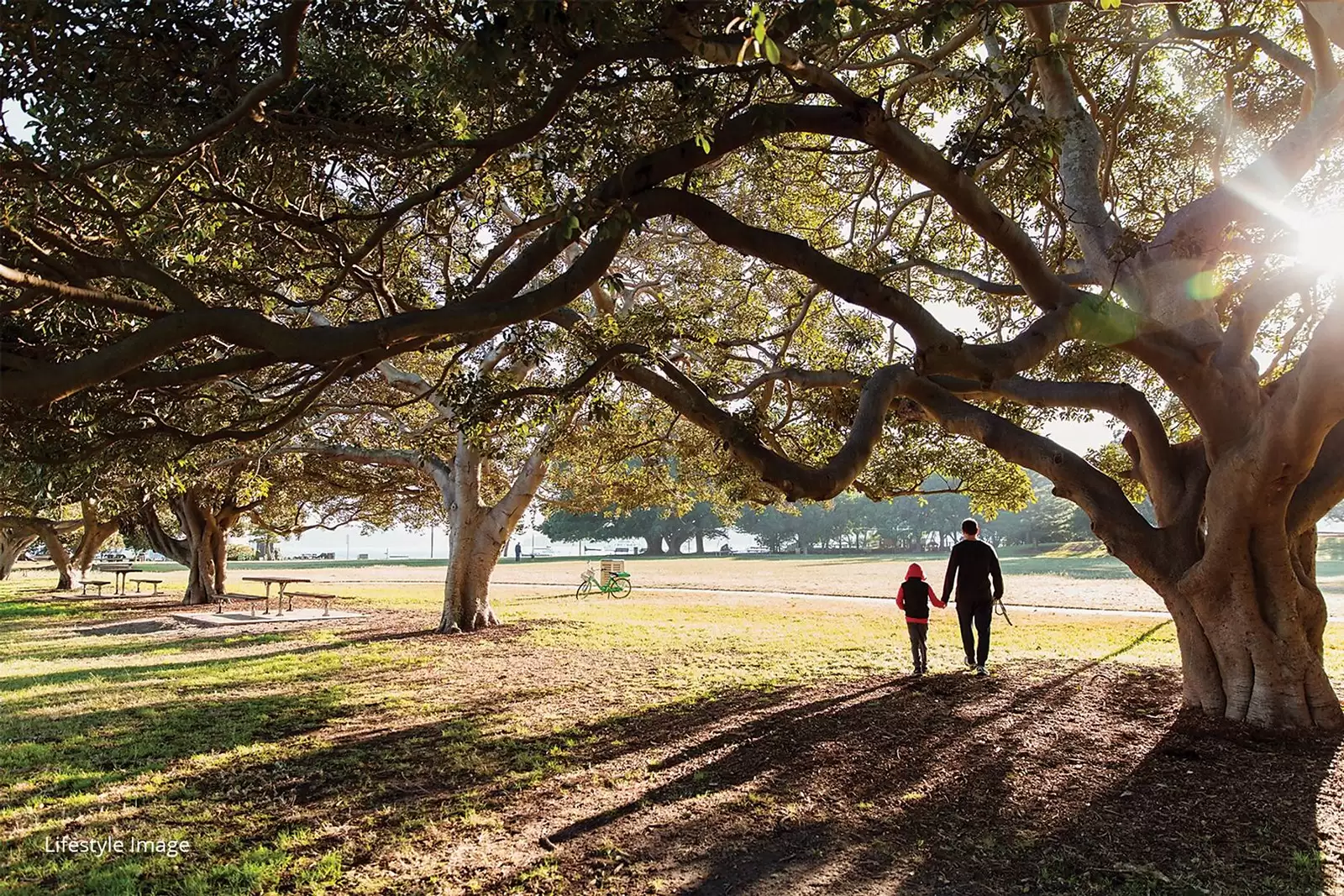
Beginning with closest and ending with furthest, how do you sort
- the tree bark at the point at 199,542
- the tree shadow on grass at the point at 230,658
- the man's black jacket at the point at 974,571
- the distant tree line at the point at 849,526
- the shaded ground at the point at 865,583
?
the man's black jacket at the point at 974,571
the tree shadow on grass at the point at 230,658
the shaded ground at the point at 865,583
the tree bark at the point at 199,542
the distant tree line at the point at 849,526

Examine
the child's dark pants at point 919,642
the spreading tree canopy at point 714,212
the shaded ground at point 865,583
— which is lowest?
the shaded ground at point 865,583

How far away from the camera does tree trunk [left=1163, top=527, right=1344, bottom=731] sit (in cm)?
613

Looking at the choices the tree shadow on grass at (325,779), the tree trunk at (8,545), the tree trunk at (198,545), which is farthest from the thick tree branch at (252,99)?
the tree trunk at (8,545)

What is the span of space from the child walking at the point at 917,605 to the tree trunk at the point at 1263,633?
2.78 m

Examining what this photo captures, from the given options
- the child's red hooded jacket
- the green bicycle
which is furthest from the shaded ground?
the child's red hooded jacket

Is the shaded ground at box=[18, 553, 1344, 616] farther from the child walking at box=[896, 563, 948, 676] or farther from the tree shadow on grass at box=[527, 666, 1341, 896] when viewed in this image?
the tree shadow on grass at box=[527, 666, 1341, 896]

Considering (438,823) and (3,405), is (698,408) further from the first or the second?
(3,405)

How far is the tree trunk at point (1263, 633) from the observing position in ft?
20.1

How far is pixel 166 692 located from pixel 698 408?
24.8 feet

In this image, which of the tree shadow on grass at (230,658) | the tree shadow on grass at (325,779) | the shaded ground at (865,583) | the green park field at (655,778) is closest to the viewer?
the green park field at (655,778)

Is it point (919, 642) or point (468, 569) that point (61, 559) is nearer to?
point (468, 569)

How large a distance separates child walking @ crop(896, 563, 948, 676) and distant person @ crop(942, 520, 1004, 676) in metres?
0.24

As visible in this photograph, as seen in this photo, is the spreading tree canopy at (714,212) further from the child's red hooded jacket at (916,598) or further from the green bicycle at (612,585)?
the green bicycle at (612,585)

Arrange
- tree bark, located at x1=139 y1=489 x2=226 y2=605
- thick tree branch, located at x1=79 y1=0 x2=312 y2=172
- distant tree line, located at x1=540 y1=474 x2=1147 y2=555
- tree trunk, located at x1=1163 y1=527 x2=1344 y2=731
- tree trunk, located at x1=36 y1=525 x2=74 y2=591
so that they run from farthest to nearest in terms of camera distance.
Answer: distant tree line, located at x1=540 y1=474 x2=1147 y2=555 < tree trunk, located at x1=36 y1=525 x2=74 y2=591 < tree bark, located at x1=139 y1=489 x2=226 y2=605 < tree trunk, located at x1=1163 y1=527 x2=1344 y2=731 < thick tree branch, located at x1=79 y1=0 x2=312 y2=172
